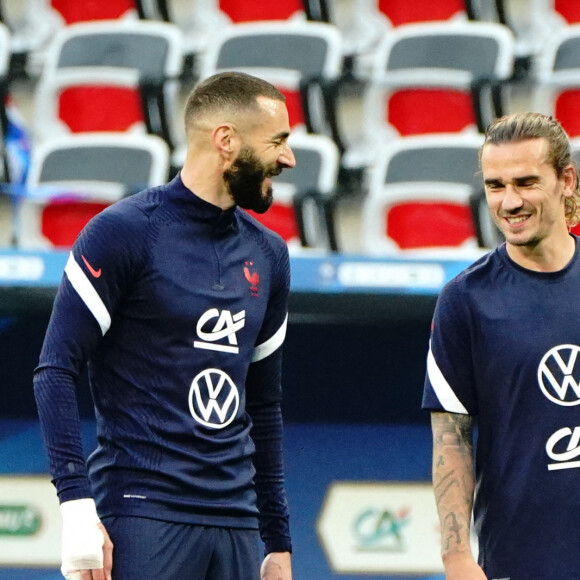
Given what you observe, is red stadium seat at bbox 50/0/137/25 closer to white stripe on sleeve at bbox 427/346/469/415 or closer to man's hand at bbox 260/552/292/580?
man's hand at bbox 260/552/292/580

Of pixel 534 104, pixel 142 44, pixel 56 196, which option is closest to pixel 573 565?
pixel 56 196

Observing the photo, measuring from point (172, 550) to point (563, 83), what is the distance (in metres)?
3.64

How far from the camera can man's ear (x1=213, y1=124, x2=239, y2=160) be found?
269 cm

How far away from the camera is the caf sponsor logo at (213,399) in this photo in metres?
2.55

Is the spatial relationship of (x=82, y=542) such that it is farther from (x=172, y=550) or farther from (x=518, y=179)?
(x=518, y=179)

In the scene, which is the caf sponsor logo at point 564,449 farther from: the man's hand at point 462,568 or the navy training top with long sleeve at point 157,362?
the navy training top with long sleeve at point 157,362

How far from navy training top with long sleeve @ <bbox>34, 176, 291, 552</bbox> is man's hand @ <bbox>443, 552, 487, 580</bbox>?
48 centimetres

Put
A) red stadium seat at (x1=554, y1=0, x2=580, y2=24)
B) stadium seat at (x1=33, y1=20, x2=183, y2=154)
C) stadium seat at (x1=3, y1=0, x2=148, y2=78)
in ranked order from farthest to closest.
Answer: stadium seat at (x1=3, y1=0, x2=148, y2=78)
red stadium seat at (x1=554, y1=0, x2=580, y2=24)
stadium seat at (x1=33, y1=20, x2=183, y2=154)

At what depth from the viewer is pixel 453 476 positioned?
7.97ft

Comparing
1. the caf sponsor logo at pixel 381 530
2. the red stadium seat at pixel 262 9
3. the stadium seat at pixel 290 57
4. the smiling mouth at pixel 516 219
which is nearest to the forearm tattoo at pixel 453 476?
the smiling mouth at pixel 516 219

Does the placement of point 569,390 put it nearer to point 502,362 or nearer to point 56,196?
point 502,362

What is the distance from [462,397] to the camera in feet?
8.01

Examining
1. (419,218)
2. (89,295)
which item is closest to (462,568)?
(89,295)

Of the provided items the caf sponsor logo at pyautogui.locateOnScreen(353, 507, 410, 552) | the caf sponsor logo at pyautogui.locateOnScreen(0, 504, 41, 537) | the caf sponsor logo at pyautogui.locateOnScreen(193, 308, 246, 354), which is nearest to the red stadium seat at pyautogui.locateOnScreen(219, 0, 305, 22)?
the caf sponsor logo at pyautogui.locateOnScreen(353, 507, 410, 552)
